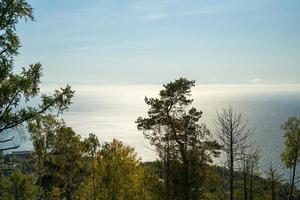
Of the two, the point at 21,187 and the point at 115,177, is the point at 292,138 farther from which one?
the point at 21,187

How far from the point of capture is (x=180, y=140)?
2991 cm

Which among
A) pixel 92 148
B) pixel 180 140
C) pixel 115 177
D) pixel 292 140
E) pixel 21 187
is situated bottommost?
pixel 21 187

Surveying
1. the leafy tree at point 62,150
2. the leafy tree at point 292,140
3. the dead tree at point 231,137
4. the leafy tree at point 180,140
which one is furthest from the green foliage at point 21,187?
the leafy tree at point 292,140

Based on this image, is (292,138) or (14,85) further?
(292,138)

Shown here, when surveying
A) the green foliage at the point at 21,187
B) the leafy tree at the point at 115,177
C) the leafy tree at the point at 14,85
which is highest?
the leafy tree at the point at 14,85

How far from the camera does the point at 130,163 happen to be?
3538 cm

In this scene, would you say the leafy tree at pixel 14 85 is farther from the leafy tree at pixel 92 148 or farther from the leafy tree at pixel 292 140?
the leafy tree at pixel 292 140

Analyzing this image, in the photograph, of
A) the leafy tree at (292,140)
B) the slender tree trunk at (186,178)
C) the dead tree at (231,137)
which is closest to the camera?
the dead tree at (231,137)

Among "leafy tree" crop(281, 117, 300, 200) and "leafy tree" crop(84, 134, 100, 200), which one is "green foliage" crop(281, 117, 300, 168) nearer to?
"leafy tree" crop(281, 117, 300, 200)

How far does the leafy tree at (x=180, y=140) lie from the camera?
29438 millimetres

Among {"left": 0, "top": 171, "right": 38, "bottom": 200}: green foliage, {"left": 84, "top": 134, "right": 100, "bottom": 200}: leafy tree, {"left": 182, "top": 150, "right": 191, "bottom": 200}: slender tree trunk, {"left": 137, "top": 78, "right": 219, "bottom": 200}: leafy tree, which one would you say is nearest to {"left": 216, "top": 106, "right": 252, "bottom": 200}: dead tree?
{"left": 137, "top": 78, "right": 219, "bottom": 200}: leafy tree

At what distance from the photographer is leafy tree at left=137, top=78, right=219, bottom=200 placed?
2944 cm

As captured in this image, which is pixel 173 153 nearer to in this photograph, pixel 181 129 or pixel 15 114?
pixel 181 129

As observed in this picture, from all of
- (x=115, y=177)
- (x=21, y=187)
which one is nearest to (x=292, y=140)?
(x=115, y=177)
